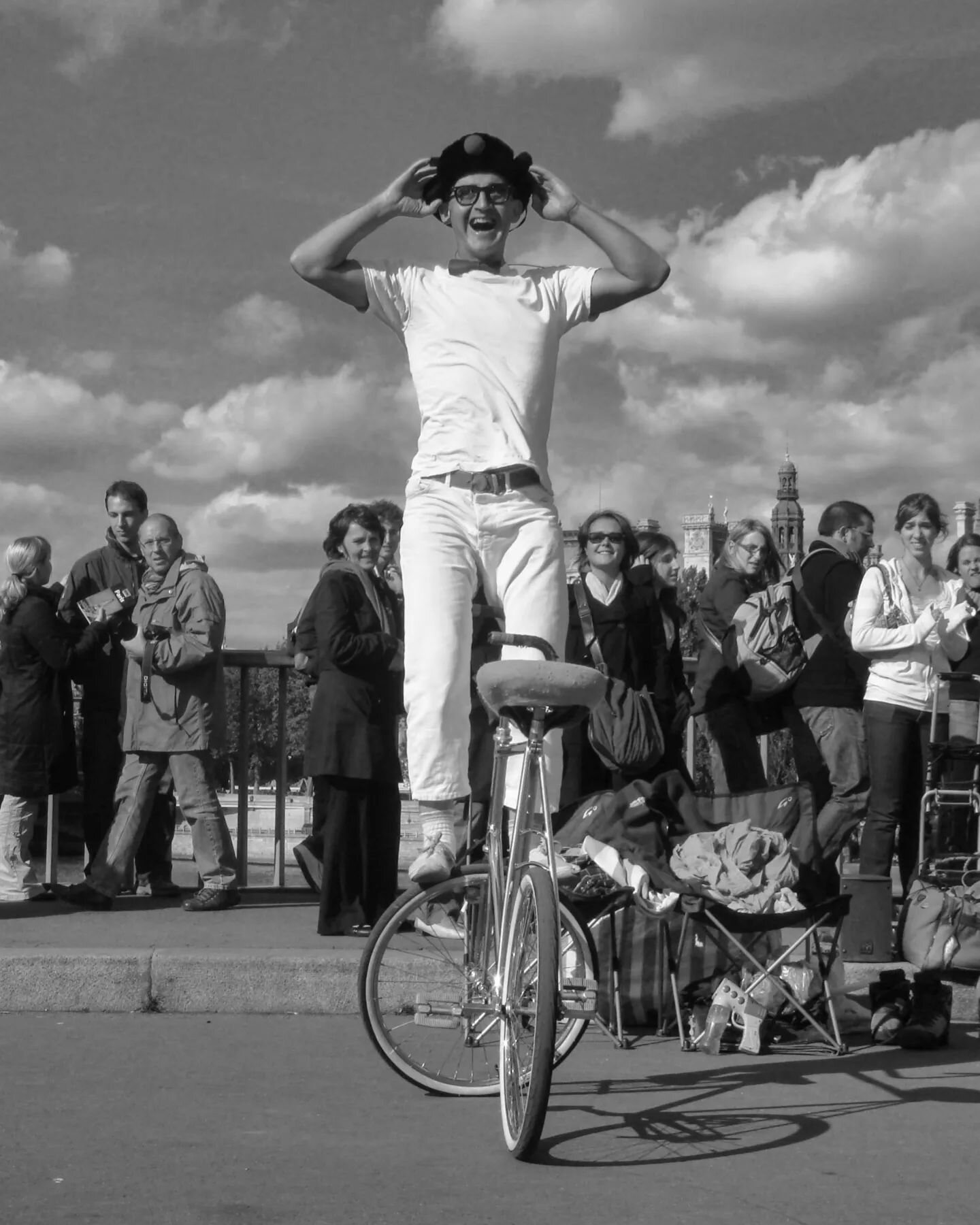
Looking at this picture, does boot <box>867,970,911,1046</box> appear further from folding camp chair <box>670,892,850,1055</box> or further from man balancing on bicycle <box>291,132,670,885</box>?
man balancing on bicycle <box>291,132,670,885</box>

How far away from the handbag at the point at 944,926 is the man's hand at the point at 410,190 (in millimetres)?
3517

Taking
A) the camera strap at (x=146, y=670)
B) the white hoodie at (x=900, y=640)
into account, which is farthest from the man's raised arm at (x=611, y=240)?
the camera strap at (x=146, y=670)

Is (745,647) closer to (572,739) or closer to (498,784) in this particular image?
(572,739)

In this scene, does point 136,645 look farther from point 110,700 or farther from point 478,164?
point 478,164

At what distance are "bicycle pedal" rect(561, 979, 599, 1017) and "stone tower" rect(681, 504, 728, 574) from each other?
15401cm

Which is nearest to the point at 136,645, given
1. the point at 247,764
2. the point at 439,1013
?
the point at 247,764

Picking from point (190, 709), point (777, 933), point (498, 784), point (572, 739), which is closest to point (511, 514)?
point (498, 784)

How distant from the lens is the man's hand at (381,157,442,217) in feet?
17.4

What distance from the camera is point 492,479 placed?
5.12 m

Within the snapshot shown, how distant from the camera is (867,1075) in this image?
5527 millimetres

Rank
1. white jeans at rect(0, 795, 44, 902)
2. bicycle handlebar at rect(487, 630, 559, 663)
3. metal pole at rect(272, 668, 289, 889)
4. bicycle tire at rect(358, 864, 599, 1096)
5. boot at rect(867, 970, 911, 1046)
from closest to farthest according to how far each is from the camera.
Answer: bicycle handlebar at rect(487, 630, 559, 663) → bicycle tire at rect(358, 864, 599, 1096) → boot at rect(867, 970, 911, 1046) → white jeans at rect(0, 795, 44, 902) → metal pole at rect(272, 668, 289, 889)

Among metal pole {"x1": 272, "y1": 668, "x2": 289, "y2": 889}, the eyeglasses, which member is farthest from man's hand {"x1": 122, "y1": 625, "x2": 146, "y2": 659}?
the eyeglasses

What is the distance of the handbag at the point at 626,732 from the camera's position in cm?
754

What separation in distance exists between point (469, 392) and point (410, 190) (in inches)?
27.5
